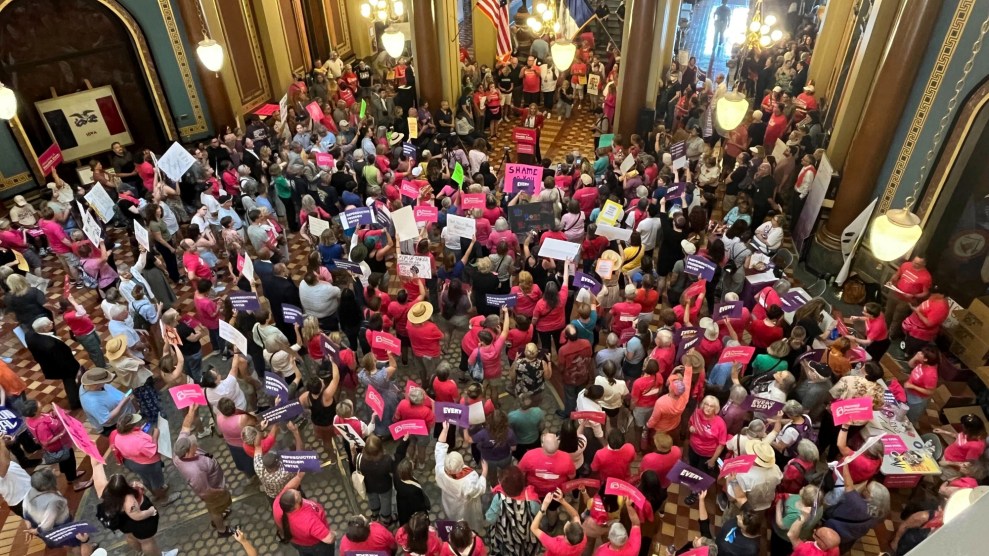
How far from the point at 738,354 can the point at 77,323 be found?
7.39 m

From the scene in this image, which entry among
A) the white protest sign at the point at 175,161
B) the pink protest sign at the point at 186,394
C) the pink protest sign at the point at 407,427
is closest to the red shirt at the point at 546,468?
the pink protest sign at the point at 407,427

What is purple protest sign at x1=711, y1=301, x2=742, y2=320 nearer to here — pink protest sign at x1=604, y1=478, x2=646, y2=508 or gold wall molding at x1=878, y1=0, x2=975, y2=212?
pink protest sign at x1=604, y1=478, x2=646, y2=508

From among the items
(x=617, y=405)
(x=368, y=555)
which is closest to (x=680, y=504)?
(x=617, y=405)

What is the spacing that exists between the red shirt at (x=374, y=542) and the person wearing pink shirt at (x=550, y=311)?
3151mm

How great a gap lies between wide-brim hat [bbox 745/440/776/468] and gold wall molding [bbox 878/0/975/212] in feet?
17.8

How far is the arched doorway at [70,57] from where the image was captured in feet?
37.3

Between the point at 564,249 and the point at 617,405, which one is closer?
the point at 617,405

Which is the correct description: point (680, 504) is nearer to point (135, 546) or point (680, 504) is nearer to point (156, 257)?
point (135, 546)

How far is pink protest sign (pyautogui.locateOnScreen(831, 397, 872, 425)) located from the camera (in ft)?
18.0

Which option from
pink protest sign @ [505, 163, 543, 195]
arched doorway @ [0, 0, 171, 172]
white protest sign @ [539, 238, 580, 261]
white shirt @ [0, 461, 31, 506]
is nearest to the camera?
white shirt @ [0, 461, 31, 506]

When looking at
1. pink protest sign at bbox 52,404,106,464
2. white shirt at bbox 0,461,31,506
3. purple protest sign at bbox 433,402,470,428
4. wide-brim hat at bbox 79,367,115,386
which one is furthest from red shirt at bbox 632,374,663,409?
white shirt at bbox 0,461,31,506

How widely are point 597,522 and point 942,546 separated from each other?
4.17 meters

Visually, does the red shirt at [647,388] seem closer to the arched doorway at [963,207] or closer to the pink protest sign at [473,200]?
the pink protest sign at [473,200]

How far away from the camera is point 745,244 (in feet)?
26.6
